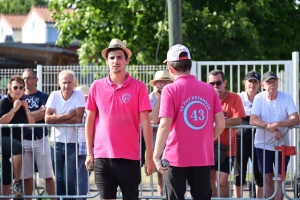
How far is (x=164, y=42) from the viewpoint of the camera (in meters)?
19.2

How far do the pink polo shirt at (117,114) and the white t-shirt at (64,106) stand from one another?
2.38 meters

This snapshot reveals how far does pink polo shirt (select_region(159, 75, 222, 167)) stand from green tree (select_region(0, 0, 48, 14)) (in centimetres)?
8758

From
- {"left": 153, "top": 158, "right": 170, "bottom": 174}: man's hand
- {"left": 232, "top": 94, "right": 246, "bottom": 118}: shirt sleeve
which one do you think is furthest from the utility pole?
{"left": 153, "top": 158, "right": 170, "bottom": 174}: man's hand

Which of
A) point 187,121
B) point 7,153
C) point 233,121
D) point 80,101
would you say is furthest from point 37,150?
point 187,121

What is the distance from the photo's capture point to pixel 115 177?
6473 millimetres

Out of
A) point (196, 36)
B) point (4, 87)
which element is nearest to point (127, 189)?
point (4, 87)

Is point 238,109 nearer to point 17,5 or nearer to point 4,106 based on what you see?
point 4,106

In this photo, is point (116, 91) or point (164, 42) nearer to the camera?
point (116, 91)

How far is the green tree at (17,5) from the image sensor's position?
3622 inches

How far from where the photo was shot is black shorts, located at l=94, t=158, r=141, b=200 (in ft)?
21.1

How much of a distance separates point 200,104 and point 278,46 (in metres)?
13.8

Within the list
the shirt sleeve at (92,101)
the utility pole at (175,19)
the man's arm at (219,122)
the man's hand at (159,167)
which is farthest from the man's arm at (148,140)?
the utility pole at (175,19)

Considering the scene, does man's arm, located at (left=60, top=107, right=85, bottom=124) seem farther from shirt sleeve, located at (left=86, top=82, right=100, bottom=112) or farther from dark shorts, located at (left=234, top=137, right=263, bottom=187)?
shirt sleeve, located at (left=86, top=82, right=100, bottom=112)

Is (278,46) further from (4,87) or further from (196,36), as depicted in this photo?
(4,87)
